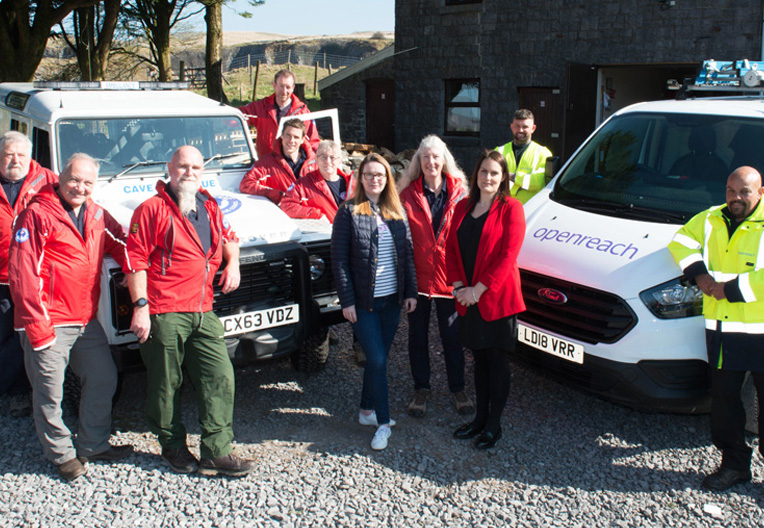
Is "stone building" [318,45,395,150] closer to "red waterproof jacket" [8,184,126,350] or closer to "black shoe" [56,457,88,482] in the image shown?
"red waterproof jacket" [8,184,126,350]


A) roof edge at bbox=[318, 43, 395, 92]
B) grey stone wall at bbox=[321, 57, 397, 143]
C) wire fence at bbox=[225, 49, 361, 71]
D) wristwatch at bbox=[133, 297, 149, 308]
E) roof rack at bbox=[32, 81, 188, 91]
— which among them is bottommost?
wristwatch at bbox=[133, 297, 149, 308]

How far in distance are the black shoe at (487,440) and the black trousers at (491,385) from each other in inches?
1.0

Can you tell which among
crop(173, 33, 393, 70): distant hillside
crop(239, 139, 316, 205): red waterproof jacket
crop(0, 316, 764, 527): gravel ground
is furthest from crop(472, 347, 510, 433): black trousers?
crop(173, 33, 393, 70): distant hillside

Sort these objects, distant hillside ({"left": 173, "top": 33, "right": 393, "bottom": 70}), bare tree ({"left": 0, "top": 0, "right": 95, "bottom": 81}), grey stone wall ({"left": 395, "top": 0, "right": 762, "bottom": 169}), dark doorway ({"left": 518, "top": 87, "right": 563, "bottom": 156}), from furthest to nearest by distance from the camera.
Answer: distant hillside ({"left": 173, "top": 33, "right": 393, "bottom": 70}) → dark doorway ({"left": 518, "top": 87, "right": 563, "bottom": 156}) → bare tree ({"left": 0, "top": 0, "right": 95, "bottom": 81}) → grey stone wall ({"left": 395, "top": 0, "right": 762, "bottom": 169})

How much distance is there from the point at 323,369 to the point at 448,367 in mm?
1197

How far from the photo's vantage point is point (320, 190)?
5.56 meters

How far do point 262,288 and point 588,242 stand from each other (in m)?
2.14

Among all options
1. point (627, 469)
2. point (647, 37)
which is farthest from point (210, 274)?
point (647, 37)

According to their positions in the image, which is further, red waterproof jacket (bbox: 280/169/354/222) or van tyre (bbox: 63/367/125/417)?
red waterproof jacket (bbox: 280/169/354/222)

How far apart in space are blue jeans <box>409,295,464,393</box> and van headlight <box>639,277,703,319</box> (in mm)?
1246

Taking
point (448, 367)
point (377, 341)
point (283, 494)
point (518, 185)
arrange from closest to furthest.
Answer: point (283, 494) → point (377, 341) → point (448, 367) → point (518, 185)

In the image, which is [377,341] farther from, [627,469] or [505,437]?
[627,469]

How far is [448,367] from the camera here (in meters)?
4.91

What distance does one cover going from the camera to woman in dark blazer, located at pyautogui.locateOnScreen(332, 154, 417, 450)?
171 inches
